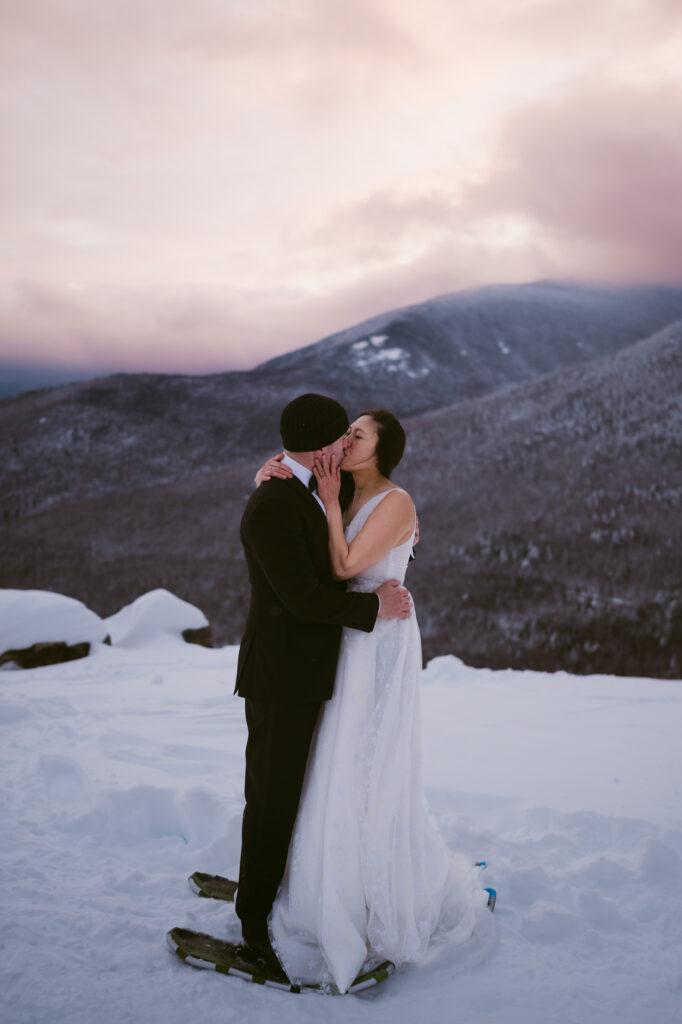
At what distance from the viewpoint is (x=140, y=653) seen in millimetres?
9742

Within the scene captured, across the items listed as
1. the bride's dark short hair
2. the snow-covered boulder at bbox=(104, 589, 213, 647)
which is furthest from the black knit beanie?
the snow-covered boulder at bbox=(104, 589, 213, 647)

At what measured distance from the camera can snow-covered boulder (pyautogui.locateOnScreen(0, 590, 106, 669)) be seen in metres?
8.85

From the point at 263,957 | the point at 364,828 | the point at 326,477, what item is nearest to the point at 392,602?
the point at 326,477

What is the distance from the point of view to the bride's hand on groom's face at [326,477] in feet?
9.28

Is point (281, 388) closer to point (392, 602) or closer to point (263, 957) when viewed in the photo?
point (392, 602)

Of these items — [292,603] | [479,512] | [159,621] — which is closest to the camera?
[292,603]

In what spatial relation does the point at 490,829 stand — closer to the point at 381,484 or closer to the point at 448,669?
the point at 381,484

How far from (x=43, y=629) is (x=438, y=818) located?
691 cm

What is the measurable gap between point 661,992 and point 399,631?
1.84 m

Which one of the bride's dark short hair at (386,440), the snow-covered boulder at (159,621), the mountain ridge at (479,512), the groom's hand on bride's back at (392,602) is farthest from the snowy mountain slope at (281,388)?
the groom's hand on bride's back at (392,602)

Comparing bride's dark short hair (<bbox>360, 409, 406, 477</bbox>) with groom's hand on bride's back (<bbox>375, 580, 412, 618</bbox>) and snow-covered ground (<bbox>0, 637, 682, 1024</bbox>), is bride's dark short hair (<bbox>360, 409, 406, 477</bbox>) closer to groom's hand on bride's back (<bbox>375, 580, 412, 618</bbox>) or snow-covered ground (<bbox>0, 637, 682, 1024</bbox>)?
groom's hand on bride's back (<bbox>375, 580, 412, 618</bbox>)

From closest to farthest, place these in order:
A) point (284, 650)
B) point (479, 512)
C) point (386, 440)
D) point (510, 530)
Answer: point (284, 650) < point (386, 440) < point (510, 530) < point (479, 512)

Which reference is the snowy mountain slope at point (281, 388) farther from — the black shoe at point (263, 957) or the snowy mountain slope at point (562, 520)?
the black shoe at point (263, 957)

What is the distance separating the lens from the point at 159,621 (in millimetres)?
11070
